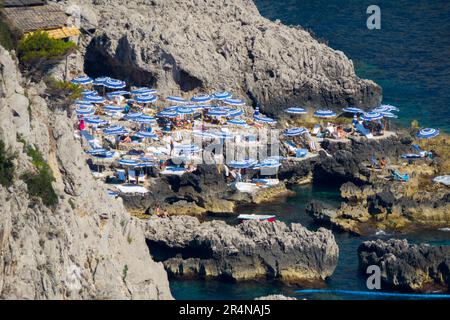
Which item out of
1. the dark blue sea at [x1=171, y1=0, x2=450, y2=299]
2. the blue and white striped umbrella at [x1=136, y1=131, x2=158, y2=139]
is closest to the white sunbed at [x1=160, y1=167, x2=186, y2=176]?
the blue and white striped umbrella at [x1=136, y1=131, x2=158, y2=139]

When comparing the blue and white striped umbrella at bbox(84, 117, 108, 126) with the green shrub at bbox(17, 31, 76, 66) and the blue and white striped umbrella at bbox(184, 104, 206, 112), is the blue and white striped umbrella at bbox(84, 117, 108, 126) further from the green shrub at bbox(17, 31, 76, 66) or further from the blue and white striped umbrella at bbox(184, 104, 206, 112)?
the green shrub at bbox(17, 31, 76, 66)

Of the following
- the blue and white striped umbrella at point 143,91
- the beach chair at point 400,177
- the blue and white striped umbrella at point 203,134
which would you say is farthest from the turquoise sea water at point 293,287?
the blue and white striped umbrella at point 143,91

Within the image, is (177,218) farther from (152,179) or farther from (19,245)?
(19,245)

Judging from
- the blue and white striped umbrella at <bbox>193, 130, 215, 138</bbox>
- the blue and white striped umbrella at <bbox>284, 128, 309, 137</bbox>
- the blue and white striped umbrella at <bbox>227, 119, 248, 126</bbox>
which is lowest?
the blue and white striped umbrella at <bbox>284, 128, 309, 137</bbox>

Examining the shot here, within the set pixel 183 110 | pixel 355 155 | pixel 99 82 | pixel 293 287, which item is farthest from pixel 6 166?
pixel 99 82
